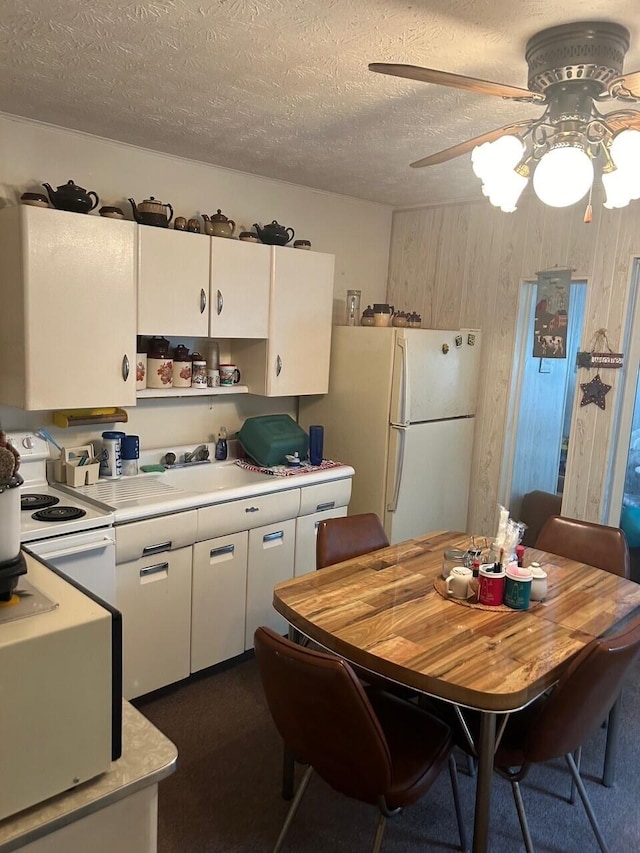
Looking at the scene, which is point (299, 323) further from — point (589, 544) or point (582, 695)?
point (582, 695)

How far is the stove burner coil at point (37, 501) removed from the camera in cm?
253

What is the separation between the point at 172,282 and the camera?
2.91 metres

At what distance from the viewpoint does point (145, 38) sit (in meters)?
1.88

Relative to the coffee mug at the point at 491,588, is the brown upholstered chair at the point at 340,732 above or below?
below

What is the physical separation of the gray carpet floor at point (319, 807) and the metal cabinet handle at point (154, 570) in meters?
0.59

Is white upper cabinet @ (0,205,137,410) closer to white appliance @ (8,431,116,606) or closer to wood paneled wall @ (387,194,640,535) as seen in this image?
white appliance @ (8,431,116,606)

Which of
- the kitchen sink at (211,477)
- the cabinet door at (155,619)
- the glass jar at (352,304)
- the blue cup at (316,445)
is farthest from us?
the glass jar at (352,304)

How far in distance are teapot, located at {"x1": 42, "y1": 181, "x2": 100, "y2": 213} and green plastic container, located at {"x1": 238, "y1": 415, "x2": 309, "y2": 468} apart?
138 cm

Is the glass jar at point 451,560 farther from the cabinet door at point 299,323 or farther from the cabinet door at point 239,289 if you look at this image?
the cabinet door at point 239,289

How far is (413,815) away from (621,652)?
102cm

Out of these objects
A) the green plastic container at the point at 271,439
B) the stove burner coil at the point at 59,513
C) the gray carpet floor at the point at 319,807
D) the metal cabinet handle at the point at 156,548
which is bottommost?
the gray carpet floor at the point at 319,807

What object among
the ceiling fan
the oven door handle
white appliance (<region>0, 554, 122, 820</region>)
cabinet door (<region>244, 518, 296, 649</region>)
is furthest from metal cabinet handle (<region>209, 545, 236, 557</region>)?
the ceiling fan

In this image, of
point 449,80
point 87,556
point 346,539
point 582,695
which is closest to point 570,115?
point 449,80

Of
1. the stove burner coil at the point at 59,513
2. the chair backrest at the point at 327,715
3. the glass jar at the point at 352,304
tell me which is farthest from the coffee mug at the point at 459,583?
the glass jar at the point at 352,304
